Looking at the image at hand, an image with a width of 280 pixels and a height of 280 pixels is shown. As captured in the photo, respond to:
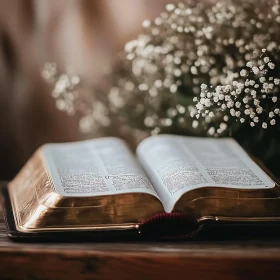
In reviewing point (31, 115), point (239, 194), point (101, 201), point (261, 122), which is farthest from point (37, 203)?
point (31, 115)

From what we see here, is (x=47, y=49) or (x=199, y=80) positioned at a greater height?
(x=47, y=49)

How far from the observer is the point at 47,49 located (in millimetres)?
1420

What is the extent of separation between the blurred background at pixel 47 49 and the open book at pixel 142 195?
0.39 m

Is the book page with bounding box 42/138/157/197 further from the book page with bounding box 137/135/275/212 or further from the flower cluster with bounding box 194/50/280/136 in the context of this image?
the flower cluster with bounding box 194/50/280/136

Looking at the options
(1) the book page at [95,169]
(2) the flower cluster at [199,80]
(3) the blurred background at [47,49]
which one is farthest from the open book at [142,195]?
(3) the blurred background at [47,49]

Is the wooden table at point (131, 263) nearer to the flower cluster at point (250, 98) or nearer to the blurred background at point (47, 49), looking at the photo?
the flower cluster at point (250, 98)

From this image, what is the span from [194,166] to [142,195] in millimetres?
143

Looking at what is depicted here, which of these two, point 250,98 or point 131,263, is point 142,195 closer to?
point 131,263

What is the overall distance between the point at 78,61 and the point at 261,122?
0.53m

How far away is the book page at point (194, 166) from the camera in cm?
96

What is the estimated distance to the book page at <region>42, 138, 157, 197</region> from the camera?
0.94 m

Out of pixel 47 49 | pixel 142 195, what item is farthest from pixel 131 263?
pixel 47 49

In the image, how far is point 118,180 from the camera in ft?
3.21

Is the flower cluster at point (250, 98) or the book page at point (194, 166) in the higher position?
Result: the flower cluster at point (250, 98)
